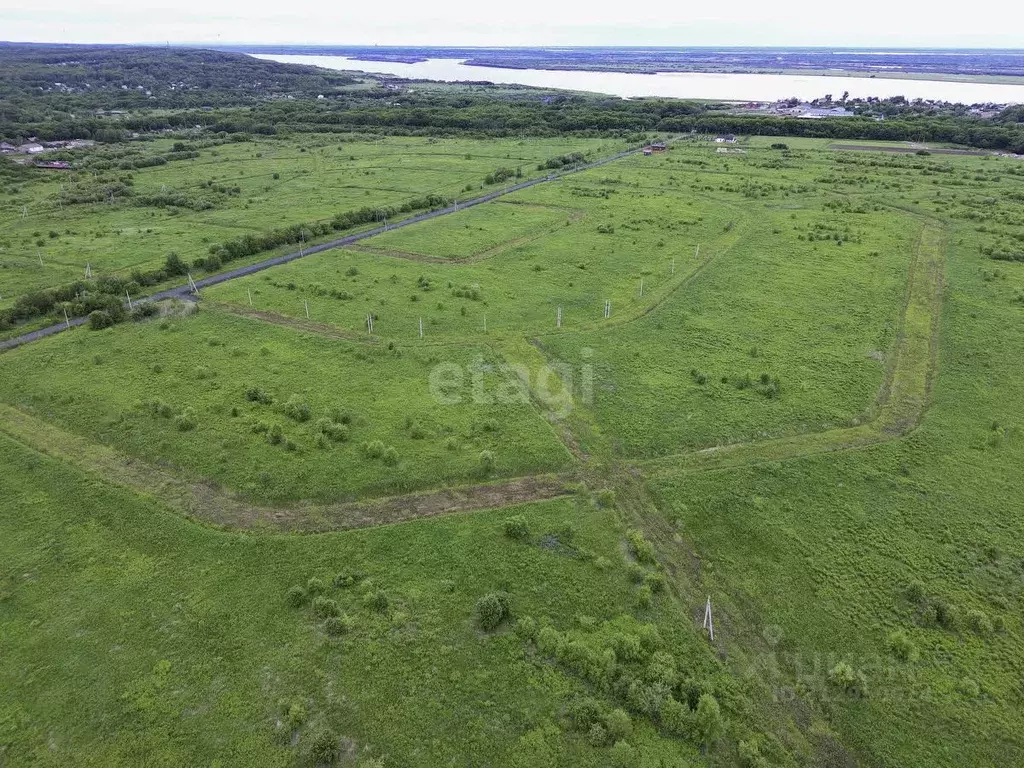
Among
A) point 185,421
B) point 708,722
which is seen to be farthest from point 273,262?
point 708,722

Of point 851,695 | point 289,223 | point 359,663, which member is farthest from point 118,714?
point 289,223

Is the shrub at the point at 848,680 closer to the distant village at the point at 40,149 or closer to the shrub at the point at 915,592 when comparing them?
the shrub at the point at 915,592

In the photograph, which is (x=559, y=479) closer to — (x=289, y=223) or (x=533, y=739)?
(x=533, y=739)

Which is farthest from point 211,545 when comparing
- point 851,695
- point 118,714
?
point 851,695

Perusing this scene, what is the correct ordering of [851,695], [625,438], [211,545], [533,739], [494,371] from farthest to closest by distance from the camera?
[494,371]
[625,438]
[211,545]
[851,695]
[533,739]

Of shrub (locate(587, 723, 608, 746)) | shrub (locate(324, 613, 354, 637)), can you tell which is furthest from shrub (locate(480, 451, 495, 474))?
shrub (locate(587, 723, 608, 746))

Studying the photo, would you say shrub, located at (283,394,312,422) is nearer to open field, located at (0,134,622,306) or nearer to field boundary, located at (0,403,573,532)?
field boundary, located at (0,403,573,532)

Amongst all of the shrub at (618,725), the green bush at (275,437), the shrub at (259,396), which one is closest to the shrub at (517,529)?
the shrub at (618,725)

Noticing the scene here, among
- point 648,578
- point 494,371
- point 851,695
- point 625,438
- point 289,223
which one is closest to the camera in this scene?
point 851,695

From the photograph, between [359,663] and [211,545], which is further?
[211,545]
